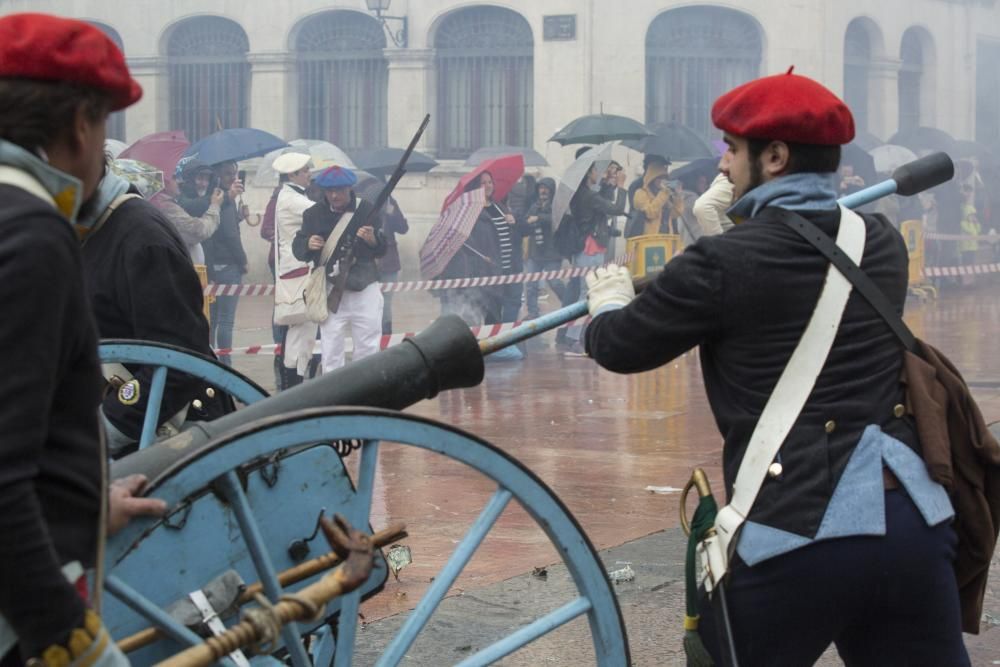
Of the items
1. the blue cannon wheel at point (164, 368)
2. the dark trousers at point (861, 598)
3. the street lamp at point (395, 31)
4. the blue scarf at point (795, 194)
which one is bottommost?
the dark trousers at point (861, 598)

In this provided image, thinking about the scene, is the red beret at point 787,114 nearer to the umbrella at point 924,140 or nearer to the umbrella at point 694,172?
the umbrella at point 694,172

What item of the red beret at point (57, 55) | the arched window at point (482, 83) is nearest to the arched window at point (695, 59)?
the arched window at point (482, 83)

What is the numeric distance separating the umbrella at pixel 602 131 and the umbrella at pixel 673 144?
1.63 feet

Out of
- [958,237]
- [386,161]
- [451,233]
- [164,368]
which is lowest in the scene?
[958,237]

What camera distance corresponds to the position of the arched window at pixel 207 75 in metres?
26.2

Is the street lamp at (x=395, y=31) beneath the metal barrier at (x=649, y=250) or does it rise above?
above

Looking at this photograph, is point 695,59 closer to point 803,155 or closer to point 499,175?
point 499,175

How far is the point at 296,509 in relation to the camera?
3.04 metres

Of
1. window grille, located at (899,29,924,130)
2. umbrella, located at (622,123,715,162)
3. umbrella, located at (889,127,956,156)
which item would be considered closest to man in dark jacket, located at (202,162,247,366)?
umbrella, located at (622,123,715,162)

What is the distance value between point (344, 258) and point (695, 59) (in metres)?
Result: 16.4

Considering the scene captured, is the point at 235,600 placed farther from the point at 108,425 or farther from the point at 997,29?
the point at 997,29

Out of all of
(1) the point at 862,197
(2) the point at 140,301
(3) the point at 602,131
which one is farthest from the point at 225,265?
(1) the point at 862,197

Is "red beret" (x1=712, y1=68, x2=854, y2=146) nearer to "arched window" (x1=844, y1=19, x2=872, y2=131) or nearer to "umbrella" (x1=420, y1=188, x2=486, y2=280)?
"umbrella" (x1=420, y1=188, x2=486, y2=280)

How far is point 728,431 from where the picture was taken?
3051mm
